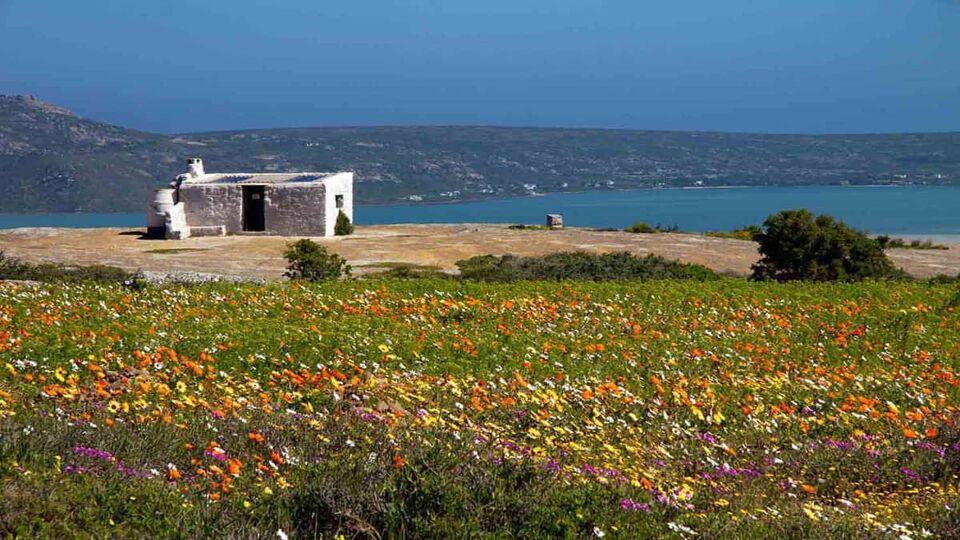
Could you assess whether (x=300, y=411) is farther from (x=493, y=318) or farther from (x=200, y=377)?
(x=493, y=318)

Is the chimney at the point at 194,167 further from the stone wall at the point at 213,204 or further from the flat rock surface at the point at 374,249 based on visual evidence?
the flat rock surface at the point at 374,249

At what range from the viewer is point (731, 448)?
10.4 metres

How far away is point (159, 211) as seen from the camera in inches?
2245

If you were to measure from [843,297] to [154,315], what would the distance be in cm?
1447

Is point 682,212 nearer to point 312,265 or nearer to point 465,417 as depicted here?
point 312,265

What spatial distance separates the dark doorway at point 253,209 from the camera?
58719mm

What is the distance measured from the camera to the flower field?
22.4ft

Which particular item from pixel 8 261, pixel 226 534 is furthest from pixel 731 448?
pixel 8 261

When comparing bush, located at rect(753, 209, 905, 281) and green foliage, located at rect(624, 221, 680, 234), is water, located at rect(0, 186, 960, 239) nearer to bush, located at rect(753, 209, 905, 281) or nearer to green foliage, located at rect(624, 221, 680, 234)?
green foliage, located at rect(624, 221, 680, 234)

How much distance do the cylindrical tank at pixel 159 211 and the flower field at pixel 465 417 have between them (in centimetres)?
3831

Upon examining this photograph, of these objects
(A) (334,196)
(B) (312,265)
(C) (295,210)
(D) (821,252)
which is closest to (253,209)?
(C) (295,210)

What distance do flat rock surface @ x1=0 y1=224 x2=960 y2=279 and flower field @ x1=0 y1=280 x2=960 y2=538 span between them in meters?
19.7

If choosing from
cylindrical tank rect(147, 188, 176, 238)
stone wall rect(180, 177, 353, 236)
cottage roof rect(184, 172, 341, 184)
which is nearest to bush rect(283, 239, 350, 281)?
stone wall rect(180, 177, 353, 236)

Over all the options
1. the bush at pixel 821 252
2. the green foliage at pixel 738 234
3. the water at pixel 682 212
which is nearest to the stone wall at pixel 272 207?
the green foliage at pixel 738 234
